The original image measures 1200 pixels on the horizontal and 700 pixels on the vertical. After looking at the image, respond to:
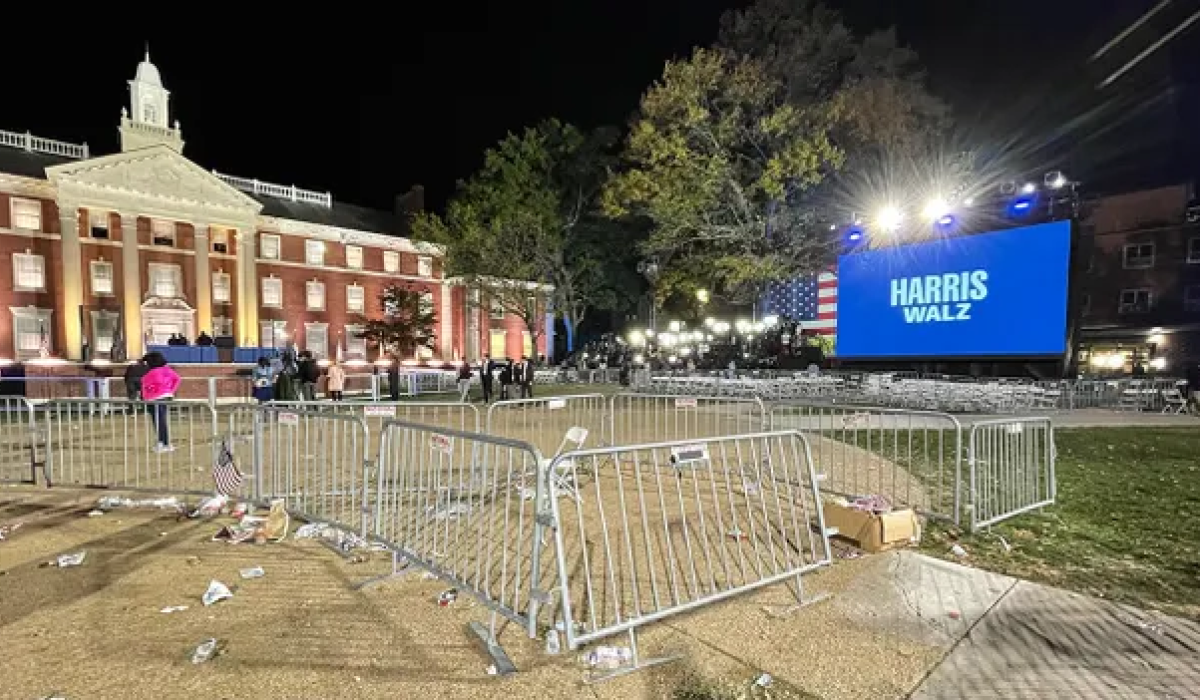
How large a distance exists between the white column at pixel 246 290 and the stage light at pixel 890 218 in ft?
113

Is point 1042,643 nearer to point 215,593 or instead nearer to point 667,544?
point 667,544

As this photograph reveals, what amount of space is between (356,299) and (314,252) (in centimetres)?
404

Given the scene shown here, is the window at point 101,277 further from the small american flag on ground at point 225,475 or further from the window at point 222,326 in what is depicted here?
the small american flag on ground at point 225,475

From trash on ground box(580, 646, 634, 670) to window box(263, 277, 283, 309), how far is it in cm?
3899

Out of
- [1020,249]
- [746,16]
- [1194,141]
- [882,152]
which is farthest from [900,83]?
[1194,141]

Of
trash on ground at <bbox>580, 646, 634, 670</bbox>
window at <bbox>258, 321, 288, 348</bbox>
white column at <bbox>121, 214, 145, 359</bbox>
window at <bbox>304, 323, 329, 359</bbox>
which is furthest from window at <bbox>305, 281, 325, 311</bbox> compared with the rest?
trash on ground at <bbox>580, 646, 634, 670</bbox>

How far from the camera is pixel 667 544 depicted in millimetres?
3463

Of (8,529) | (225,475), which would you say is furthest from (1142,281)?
(8,529)

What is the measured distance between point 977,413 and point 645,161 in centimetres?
1535

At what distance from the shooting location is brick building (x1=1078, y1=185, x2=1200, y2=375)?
28.3 meters

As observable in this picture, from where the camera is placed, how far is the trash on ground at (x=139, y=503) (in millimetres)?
6167

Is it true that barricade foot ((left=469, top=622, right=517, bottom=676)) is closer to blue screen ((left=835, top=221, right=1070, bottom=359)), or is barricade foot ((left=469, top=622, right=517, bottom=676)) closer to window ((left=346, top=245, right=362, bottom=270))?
blue screen ((left=835, top=221, right=1070, bottom=359))

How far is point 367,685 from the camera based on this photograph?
2.89 metres

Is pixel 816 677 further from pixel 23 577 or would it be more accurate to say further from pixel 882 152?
pixel 882 152
